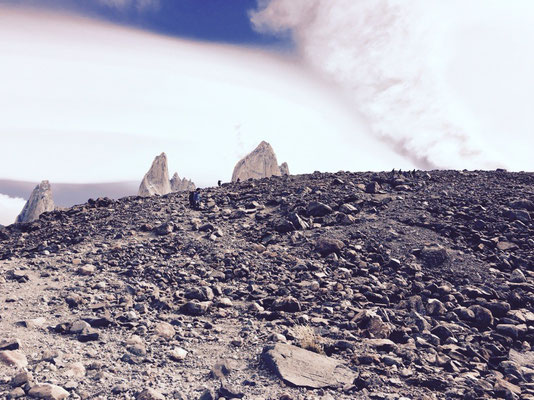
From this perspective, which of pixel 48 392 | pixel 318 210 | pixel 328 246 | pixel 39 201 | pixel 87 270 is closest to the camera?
pixel 48 392

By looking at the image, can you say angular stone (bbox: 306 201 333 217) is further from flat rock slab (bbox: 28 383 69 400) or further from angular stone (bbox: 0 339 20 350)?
flat rock slab (bbox: 28 383 69 400)

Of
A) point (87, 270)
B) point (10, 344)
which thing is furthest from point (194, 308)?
point (87, 270)

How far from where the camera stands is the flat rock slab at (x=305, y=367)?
21.4ft

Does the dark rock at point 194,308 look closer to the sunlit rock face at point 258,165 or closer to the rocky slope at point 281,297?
the rocky slope at point 281,297

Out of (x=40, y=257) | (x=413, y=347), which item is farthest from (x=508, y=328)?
(x=40, y=257)

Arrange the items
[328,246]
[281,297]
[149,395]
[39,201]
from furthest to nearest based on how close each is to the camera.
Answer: [39,201], [328,246], [281,297], [149,395]

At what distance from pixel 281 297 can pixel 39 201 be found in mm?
196256

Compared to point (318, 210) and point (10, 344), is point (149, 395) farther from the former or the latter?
point (318, 210)

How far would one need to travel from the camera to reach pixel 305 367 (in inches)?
269

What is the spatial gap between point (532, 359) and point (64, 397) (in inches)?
355

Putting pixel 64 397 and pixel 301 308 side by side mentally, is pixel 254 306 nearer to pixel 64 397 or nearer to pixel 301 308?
pixel 301 308

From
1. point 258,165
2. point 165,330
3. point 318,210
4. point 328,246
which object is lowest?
point 165,330

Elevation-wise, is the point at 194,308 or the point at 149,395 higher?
the point at 194,308

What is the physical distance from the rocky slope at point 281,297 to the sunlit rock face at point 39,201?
183 m
